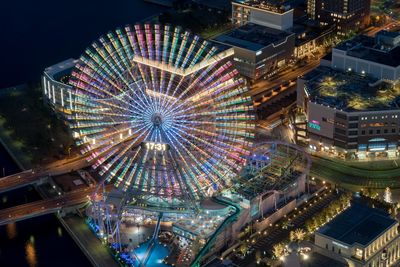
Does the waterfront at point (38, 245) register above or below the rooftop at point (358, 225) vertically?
below

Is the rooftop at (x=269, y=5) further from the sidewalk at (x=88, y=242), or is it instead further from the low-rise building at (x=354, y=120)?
the sidewalk at (x=88, y=242)

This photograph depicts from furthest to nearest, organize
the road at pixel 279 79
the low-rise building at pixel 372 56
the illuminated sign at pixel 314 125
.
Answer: the road at pixel 279 79
the low-rise building at pixel 372 56
the illuminated sign at pixel 314 125

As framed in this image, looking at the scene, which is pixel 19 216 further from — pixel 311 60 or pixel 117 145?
pixel 311 60

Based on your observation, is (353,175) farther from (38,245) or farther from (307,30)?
(307,30)

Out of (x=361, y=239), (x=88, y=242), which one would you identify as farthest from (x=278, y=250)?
(x=88, y=242)

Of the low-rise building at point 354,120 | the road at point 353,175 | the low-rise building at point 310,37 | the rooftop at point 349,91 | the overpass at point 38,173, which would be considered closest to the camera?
the road at point 353,175

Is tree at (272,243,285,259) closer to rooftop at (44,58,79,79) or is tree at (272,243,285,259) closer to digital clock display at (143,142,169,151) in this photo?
digital clock display at (143,142,169,151)

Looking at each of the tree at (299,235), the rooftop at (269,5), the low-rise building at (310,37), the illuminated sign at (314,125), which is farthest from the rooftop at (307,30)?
the tree at (299,235)
